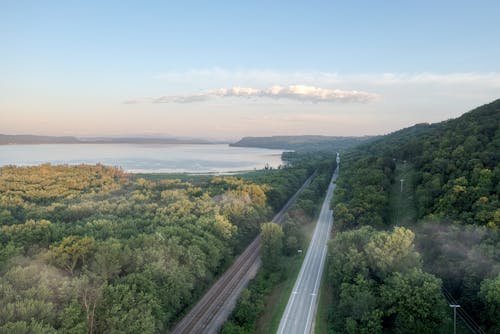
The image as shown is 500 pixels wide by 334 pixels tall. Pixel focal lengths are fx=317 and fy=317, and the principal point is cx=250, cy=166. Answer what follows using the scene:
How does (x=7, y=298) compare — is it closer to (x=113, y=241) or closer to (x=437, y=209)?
(x=113, y=241)

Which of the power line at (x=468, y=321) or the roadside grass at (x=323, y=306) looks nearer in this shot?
the power line at (x=468, y=321)

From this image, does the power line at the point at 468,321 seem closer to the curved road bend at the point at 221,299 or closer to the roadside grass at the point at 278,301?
the roadside grass at the point at 278,301

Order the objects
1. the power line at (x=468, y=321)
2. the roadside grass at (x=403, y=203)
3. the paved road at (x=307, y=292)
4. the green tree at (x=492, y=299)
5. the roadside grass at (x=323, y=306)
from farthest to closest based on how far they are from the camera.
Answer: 1. the roadside grass at (x=403, y=203)
2. the paved road at (x=307, y=292)
3. the roadside grass at (x=323, y=306)
4. the power line at (x=468, y=321)
5. the green tree at (x=492, y=299)

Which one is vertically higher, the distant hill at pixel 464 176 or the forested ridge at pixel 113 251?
the distant hill at pixel 464 176

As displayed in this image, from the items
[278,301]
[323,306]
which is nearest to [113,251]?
[278,301]

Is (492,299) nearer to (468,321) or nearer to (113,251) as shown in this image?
(468,321)

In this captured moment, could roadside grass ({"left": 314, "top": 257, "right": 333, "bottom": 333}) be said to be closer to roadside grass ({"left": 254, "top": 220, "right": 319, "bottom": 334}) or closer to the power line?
roadside grass ({"left": 254, "top": 220, "right": 319, "bottom": 334})

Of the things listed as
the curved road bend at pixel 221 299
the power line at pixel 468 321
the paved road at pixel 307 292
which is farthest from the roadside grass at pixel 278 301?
the power line at pixel 468 321

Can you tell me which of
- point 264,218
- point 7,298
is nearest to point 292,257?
point 264,218
